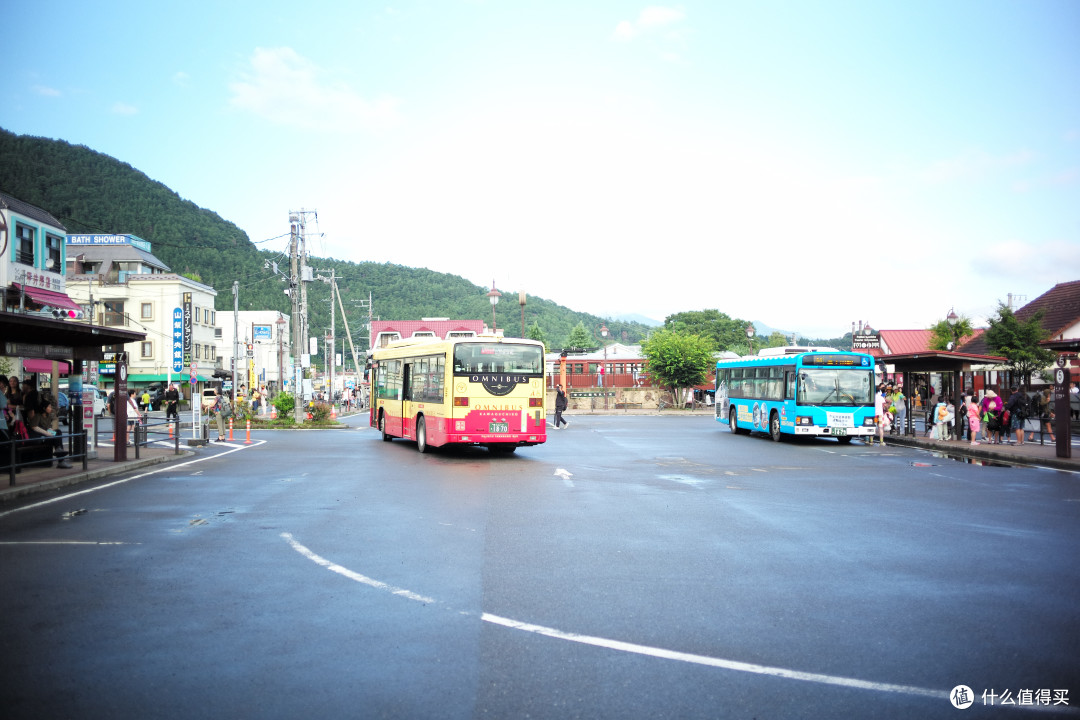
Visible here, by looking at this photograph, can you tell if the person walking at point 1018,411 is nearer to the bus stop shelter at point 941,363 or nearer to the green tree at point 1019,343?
the bus stop shelter at point 941,363

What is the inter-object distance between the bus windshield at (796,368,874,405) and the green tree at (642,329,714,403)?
34.1 metres

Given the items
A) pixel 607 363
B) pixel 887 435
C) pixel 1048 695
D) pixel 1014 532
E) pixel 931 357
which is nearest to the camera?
pixel 1048 695

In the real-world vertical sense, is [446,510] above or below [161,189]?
below

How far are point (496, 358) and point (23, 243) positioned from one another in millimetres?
20193

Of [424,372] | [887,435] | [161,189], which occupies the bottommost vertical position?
[887,435]

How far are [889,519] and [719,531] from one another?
2.65 m

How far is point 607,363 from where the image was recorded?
7481cm

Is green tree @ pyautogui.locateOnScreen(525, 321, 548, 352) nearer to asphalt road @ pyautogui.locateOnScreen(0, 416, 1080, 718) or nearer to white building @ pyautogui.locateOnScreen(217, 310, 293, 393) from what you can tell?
white building @ pyautogui.locateOnScreen(217, 310, 293, 393)

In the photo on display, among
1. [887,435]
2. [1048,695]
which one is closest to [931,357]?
[887,435]

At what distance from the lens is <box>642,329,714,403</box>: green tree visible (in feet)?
198

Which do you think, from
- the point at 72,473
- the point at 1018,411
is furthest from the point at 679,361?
the point at 72,473

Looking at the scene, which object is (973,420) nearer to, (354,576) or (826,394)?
(826,394)

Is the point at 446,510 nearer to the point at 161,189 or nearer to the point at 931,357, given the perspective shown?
the point at 931,357

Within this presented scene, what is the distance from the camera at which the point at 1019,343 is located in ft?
120
